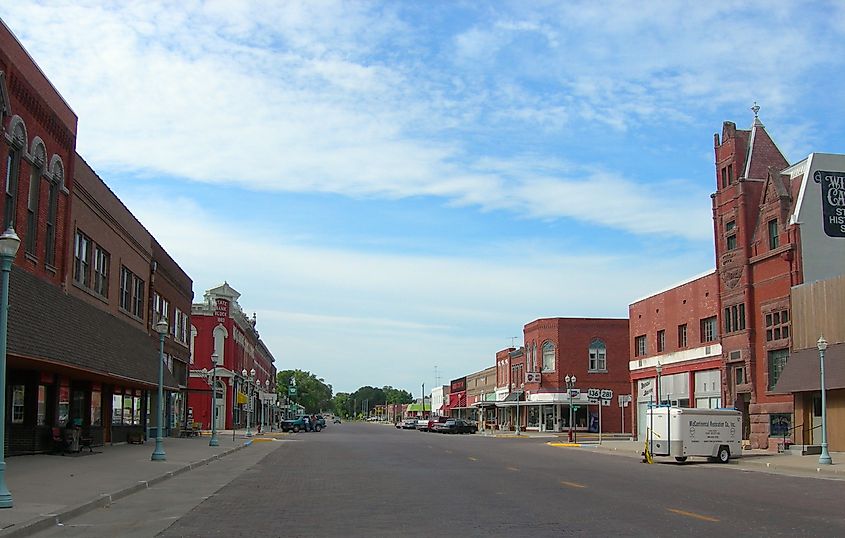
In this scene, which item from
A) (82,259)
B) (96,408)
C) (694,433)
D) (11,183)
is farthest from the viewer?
(96,408)

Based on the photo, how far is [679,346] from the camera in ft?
175

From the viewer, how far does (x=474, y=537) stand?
12.4 m

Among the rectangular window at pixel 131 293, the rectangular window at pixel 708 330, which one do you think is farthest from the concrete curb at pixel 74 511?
the rectangular window at pixel 708 330

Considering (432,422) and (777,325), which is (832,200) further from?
(432,422)

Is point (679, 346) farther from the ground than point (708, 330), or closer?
closer

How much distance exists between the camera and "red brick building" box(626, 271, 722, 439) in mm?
48562

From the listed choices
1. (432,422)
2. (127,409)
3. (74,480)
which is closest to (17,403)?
(74,480)

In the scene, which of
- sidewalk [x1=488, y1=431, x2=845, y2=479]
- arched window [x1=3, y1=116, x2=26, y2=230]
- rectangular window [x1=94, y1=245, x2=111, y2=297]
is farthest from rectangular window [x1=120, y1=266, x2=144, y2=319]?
sidewalk [x1=488, y1=431, x2=845, y2=479]

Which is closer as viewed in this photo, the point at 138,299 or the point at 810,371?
the point at 810,371

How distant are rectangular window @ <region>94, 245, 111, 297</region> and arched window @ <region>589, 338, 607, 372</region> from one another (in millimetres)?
53745

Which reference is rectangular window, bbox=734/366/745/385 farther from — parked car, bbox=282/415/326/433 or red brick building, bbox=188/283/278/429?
parked car, bbox=282/415/326/433

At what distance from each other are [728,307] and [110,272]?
30134 mm

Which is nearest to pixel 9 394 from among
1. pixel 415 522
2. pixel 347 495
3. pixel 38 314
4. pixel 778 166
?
pixel 38 314

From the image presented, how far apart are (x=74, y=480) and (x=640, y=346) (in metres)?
46.2
